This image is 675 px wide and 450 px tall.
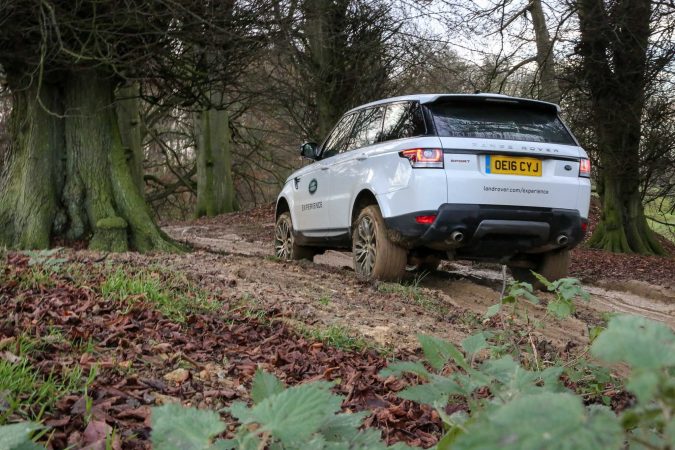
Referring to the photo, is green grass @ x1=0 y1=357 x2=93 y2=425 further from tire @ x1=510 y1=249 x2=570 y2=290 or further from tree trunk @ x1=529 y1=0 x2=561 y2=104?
tree trunk @ x1=529 y1=0 x2=561 y2=104

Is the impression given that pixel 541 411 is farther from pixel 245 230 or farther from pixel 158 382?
pixel 245 230

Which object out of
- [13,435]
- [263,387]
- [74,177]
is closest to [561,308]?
[263,387]

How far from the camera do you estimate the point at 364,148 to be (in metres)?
7.10

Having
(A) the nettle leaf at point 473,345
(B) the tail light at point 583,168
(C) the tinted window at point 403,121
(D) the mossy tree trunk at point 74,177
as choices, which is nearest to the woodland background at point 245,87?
(D) the mossy tree trunk at point 74,177

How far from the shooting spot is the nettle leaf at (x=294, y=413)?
35.9 inches

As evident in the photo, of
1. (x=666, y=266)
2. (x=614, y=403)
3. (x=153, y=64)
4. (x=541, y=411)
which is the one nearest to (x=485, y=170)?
(x=614, y=403)

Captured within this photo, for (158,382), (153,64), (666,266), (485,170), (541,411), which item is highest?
(153,64)

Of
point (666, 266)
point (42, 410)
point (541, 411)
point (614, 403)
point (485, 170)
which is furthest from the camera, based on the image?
point (666, 266)

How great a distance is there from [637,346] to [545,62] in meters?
14.7

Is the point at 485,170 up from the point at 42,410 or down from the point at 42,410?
up

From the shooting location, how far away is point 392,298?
553 centimetres

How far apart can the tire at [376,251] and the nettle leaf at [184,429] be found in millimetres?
5452

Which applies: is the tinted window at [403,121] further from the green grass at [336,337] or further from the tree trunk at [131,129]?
the tree trunk at [131,129]

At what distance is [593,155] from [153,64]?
1092 cm
